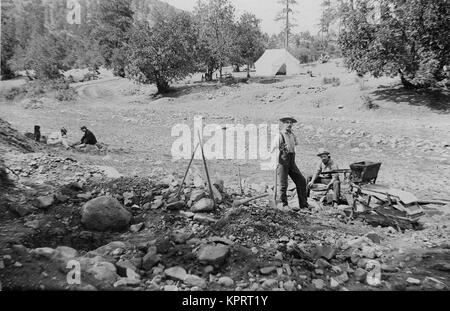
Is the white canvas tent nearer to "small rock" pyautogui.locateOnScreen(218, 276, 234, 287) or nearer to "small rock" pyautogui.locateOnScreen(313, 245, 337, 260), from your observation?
"small rock" pyautogui.locateOnScreen(313, 245, 337, 260)

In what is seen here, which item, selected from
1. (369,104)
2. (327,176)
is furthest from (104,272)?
(369,104)

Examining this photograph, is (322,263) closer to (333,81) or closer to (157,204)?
(157,204)

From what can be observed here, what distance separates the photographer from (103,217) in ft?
17.0

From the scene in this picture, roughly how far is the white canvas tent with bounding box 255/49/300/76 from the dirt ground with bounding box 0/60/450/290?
9637 millimetres

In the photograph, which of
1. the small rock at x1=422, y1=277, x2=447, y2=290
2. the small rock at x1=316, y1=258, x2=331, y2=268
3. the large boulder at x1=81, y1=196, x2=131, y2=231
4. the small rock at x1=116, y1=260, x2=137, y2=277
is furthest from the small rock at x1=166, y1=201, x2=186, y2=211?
the small rock at x1=422, y1=277, x2=447, y2=290

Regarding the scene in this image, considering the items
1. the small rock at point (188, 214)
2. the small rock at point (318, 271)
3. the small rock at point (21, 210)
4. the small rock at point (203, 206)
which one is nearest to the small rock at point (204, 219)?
the small rock at point (188, 214)

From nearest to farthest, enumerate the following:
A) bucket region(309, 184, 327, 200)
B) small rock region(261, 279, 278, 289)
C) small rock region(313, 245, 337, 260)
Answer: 1. small rock region(261, 279, 278, 289)
2. small rock region(313, 245, 337, 260)
3. bucket region(309, 184, 327, 200)

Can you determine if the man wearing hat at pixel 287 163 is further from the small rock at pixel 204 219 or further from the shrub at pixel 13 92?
the shrub at pixel 13 92

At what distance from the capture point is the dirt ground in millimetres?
4316

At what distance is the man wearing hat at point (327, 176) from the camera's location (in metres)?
6.85

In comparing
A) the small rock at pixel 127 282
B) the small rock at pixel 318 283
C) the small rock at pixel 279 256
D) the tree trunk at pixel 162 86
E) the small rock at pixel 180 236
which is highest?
the tree trunk at pixel 162 86

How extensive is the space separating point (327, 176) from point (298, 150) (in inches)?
225

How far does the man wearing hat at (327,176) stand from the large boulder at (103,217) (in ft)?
13.2

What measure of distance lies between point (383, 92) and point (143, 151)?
14338 mm
